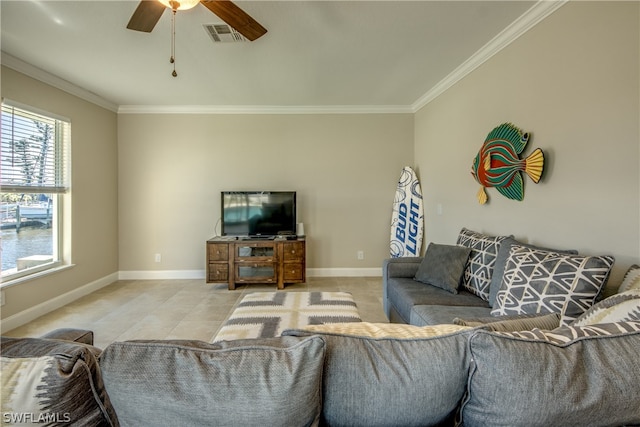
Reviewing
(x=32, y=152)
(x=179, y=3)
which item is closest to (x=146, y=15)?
(x=179, y=3)

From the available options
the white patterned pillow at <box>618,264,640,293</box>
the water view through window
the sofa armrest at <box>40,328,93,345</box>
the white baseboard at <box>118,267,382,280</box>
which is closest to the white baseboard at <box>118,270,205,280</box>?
the white baseboard at <box>118,267,382,280</box>

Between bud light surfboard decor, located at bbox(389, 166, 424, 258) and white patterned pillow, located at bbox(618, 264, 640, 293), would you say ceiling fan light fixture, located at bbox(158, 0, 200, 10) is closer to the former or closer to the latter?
white patterned pillow, located at bbox(618, 264, 640, 293)

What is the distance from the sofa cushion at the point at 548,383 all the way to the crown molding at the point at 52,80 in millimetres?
4227

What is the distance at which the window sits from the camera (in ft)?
9.15

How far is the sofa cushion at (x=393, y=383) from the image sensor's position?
669mm

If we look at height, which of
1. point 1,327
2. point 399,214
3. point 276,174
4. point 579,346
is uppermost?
point 276,174

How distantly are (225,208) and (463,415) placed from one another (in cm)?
382

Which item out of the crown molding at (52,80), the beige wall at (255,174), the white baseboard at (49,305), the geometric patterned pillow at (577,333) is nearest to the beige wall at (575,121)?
the geometric patterned pillow at (577,333)

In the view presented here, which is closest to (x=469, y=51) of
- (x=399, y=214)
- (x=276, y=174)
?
(x=399, y=214)

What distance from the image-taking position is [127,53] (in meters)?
2.69

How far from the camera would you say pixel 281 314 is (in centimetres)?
189

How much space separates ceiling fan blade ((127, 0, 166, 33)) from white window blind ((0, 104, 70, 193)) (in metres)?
1.99

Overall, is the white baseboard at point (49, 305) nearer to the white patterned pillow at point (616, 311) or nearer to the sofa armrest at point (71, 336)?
the sofa armrest at point (71, 336)

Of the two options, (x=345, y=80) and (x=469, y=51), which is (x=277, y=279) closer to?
(x=345, y=80)
